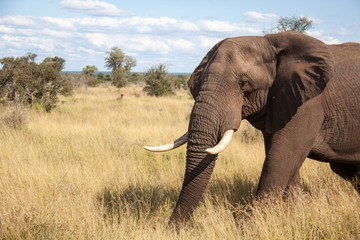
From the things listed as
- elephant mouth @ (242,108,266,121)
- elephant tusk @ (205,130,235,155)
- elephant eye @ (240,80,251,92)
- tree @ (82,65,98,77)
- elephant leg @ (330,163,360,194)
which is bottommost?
elephant leg @ (330,163,360,194)

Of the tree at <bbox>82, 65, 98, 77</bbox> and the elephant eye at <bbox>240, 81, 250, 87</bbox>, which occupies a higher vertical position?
the tree at <bbox>82, 65, 98, 77</bbox>

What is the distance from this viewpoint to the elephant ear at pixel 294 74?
11.0 feet

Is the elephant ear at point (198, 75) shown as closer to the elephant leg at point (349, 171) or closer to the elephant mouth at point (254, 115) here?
the elephant mouth at point (254, 115)

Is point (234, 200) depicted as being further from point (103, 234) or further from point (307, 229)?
point (103, 234)

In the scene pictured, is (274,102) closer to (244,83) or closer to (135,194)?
(244,83)

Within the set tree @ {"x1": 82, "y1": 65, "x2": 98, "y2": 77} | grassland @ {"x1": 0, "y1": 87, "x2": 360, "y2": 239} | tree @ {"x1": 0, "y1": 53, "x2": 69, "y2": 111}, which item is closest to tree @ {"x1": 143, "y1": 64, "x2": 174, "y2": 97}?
tree @ {"x1": 0, "y1": 53, "x2": 69, "y2": 111}

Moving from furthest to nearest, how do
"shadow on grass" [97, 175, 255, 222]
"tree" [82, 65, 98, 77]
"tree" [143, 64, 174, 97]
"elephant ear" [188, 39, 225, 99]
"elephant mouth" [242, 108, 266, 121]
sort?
"tree" [82, 65, 98, 77], "tree" [143, 64, 174, 97], "shadow on grass" [97, 175, 255, 222], "elephant ear" [188, 39, 225, 99], "elephant mouth" [242, 108, 266, 121]

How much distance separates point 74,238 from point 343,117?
2.99 metres

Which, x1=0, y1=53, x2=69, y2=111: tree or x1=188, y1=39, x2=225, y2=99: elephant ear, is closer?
x1=188, y1=39, x2=225, y2=99: elephant ear

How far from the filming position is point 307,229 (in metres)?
3.39

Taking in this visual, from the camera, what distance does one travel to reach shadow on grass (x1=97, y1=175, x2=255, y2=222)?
4159 millimetres

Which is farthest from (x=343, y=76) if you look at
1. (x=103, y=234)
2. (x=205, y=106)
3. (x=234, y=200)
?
(x=103, y=234)

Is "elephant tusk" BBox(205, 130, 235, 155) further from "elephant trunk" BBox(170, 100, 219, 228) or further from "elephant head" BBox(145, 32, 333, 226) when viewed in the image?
"elephant trunk" BBox(170, 100, 219, 228)

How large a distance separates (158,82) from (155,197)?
Result: 17.6m
